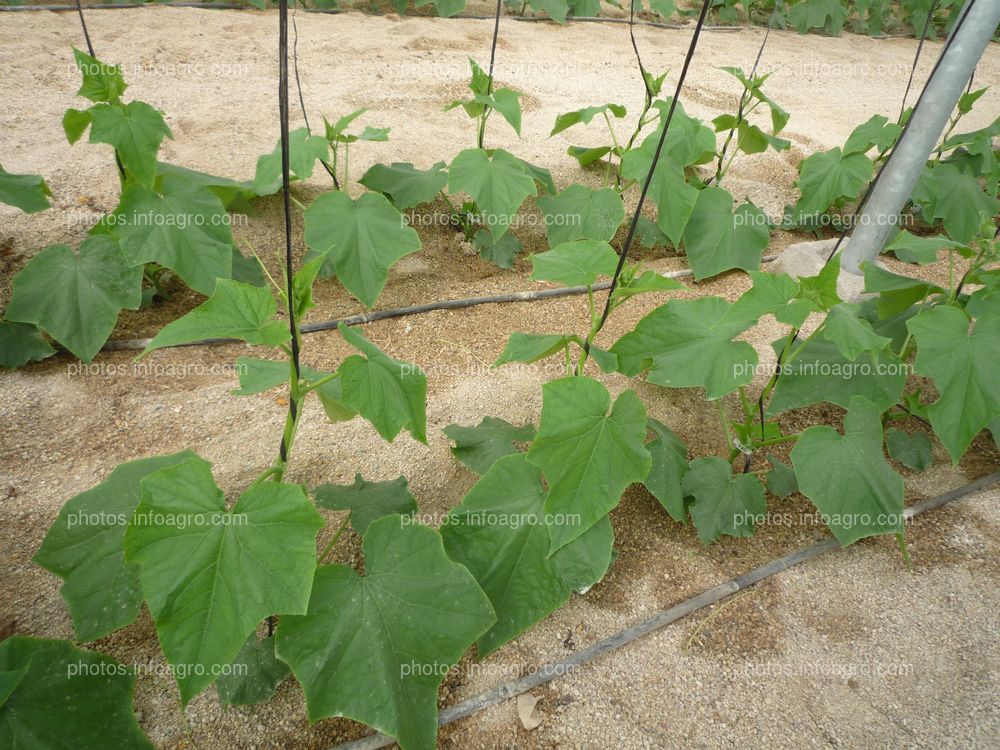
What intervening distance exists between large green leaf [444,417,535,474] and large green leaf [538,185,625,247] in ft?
3.97

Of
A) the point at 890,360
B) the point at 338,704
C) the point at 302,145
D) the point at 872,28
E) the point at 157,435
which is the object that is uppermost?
the point at 872,28

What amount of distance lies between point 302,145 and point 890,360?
2.42m

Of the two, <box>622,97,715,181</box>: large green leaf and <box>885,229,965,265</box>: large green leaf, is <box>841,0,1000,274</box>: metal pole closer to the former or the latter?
<box>885,229,965,265</box>: large green leaf

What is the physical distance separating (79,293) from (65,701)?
1.54 m

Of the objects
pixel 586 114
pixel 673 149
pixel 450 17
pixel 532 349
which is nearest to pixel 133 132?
pixel 532 349

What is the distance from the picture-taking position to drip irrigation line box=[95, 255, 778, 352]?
2.53 metres

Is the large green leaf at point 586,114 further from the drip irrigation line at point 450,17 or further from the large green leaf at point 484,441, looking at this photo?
the drip irrigation line at point 450,17

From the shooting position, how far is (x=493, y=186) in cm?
273

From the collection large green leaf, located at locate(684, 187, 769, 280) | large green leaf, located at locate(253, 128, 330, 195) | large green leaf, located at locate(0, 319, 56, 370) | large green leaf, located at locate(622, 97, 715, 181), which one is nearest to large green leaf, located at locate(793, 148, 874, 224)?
large green leaf, located at locate(684, 187, 769, 280)

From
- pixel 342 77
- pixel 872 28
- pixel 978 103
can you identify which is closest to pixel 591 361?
pixel 342 77

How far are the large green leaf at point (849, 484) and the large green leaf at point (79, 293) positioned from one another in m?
2.37

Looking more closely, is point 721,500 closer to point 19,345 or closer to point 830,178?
point 830,178

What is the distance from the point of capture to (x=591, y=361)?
2746mm

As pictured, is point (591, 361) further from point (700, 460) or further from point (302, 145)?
point (302, 145)
